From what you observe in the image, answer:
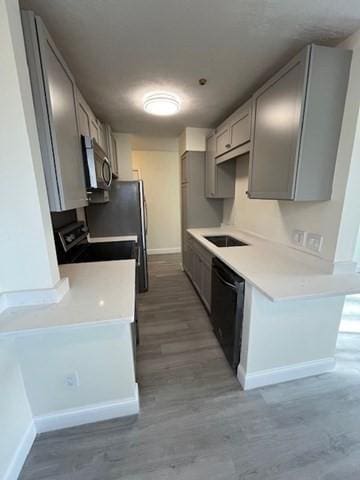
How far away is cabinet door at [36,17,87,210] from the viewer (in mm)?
1071

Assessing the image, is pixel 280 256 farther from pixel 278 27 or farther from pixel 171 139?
pixel 171 139

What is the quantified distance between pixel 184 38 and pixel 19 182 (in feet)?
4.51

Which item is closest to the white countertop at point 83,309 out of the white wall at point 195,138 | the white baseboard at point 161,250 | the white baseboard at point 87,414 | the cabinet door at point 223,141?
the white baseboard at point 87,414

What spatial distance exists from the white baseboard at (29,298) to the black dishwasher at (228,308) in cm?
126

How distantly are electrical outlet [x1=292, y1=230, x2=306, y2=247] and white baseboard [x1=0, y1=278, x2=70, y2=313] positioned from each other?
1.94 m

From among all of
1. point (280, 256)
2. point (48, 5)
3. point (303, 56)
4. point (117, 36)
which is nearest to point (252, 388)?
point (280, 256)

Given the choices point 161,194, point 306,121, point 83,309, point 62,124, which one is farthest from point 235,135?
point 161,194

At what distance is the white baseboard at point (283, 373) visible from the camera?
1620mm

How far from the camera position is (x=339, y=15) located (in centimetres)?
119

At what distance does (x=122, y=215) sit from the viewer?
311 cm

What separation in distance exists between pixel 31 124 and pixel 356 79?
1.94m

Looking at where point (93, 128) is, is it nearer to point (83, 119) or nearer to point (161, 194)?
point (83, 119)

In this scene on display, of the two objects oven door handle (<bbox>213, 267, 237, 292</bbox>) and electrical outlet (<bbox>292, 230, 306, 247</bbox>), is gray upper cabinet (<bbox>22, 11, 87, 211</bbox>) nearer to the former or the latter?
oven door handle (<bbox>213, 267, 237, 292</bbox>)

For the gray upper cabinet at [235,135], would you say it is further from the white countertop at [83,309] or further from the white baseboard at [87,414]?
the white baseboard at [87,414]
